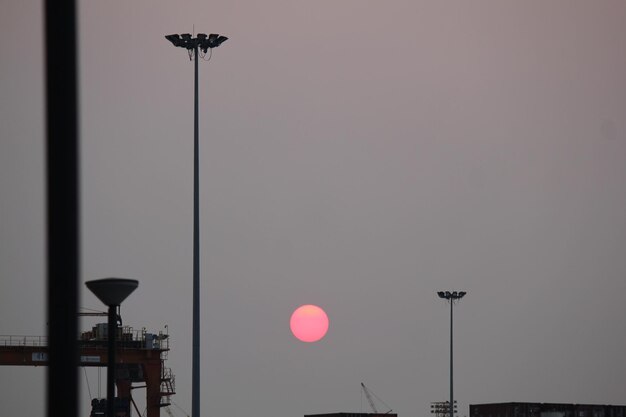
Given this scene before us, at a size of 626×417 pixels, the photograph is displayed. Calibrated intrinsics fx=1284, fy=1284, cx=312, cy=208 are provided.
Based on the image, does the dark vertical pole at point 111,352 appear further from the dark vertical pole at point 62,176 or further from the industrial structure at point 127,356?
the industrial structure at point 127,356

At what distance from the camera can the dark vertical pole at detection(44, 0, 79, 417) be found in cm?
1731

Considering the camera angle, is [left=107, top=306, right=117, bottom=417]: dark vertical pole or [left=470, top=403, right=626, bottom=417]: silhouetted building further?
[left=470, top=403, right=626, bottom=417]: silhouetted building

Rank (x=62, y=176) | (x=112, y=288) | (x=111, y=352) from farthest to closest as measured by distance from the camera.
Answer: (x=111, y=352) < (x=112, y=288) < (x=62, y=176)

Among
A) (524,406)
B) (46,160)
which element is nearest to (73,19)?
(46,160)

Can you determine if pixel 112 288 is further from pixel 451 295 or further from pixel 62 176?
pixel 451 295

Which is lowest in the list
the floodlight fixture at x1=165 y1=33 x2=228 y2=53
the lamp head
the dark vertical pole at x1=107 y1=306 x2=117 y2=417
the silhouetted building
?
the silhouetted building

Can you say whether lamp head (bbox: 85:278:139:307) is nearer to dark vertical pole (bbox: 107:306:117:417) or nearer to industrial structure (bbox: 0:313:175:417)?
dark vertical pole (bbox: 107:306:117:417)

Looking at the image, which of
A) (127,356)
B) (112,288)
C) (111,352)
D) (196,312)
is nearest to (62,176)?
(112,288)

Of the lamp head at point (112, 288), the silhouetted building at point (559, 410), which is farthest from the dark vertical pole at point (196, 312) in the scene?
the silhouetted building at point (559, 410)

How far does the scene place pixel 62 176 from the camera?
57.5ft

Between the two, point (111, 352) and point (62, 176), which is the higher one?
point (62, 176)

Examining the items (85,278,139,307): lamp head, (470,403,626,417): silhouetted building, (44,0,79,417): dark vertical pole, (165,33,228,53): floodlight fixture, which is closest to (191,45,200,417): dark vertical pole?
(165,33,228,53): floodlight fixture

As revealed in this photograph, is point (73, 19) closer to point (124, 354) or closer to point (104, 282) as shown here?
point (104, 282)

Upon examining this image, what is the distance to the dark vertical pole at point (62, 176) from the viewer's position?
17312 mm
